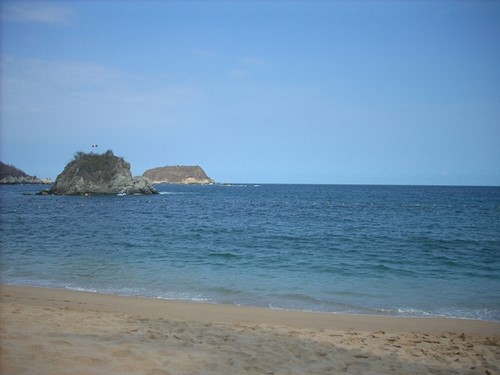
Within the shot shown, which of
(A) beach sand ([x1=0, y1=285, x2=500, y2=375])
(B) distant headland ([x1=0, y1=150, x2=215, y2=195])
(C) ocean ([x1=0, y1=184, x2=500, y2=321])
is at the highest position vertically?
(B) distant headland ([x1=0, y1=150, x2=215, y2=195])

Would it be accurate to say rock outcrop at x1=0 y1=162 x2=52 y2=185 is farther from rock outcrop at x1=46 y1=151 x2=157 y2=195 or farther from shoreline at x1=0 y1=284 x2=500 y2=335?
shoreline at x1=0 y1=284 x2=500 y2=335

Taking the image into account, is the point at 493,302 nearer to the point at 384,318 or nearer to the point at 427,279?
the point at 427,279

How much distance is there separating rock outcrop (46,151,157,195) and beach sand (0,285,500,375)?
74268 millimetres

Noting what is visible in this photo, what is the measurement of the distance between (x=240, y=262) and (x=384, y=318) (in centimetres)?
851

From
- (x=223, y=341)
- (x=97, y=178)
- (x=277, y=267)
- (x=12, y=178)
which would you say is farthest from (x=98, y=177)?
(x=12, y=178)

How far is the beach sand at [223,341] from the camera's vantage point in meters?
4.92

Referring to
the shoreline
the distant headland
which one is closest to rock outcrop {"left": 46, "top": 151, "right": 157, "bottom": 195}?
the distant headland

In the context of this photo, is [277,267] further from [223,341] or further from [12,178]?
[12,178]

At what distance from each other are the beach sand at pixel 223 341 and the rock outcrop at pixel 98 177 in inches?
2924

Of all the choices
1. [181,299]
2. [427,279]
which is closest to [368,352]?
[181,299]

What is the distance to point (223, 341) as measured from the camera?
6.36 metres

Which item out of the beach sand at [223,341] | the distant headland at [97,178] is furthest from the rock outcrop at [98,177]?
the beach sand at [223,341]

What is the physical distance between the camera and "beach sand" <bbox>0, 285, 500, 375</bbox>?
4.92 metres

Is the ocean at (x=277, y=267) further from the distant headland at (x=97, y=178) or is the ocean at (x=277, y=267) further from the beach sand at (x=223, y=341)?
the distant headland at (x=97, y=178)
